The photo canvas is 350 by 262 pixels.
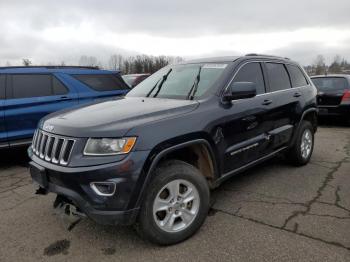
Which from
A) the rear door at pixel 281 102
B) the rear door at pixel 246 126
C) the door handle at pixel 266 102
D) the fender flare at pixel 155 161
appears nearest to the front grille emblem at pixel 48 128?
the fender flare at pixel 155 161

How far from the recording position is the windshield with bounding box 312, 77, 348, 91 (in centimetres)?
940

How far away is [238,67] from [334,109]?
6.29m

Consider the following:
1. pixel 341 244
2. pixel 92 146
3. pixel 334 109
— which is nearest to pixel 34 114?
pixel 92 146

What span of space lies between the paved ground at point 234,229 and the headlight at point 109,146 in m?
0.98

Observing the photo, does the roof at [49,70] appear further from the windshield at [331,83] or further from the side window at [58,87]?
the windshield at [331,83]

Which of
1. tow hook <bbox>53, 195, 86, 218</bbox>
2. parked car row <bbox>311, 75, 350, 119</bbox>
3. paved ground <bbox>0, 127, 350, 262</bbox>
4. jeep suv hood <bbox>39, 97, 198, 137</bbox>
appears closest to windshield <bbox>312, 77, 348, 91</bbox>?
parked car row <bbox>311, 75, 350, 119</bbox>

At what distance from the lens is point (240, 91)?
3.66 m

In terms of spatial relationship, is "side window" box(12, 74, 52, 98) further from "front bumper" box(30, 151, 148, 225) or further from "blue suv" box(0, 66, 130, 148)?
"front bumper" box(30, 151, 148, 225)

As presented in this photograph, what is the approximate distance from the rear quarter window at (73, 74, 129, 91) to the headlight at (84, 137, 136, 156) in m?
4.22

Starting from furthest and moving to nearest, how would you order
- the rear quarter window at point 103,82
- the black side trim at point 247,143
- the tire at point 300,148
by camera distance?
the rear quarter window at point 103,82, the tire at point 300,148, the black side trim at point 247,143

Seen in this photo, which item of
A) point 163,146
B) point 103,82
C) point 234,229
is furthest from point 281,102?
point 103,82

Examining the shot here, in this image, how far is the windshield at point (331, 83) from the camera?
940 cm

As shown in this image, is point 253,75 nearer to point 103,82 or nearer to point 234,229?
point 234,229

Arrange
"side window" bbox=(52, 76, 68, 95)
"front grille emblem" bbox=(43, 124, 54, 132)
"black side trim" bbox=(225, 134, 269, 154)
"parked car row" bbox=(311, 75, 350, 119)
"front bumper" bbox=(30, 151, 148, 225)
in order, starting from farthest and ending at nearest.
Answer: "parked car row" bbox=(311, 75, 350, 119) < "side window" bbox=(52, 76, 68, 95) < "black side trim" bbox=(225, 134, 269, 154) < "front grille emblem" bbox=(43, 124, 54, 132) < "front bumper" bbox=(30, 151, 148, 225)
